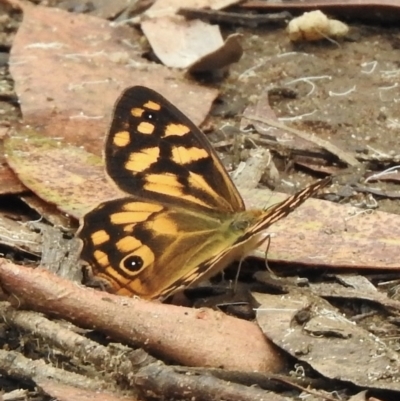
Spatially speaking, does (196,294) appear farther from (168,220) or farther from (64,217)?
(64,217)

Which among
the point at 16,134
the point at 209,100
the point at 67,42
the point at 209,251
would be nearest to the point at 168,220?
the point at 209,251

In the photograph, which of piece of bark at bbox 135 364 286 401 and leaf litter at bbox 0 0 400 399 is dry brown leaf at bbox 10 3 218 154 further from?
piece of bark at bbox 135 364 286 401

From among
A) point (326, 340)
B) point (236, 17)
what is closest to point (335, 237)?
point (326, 340)

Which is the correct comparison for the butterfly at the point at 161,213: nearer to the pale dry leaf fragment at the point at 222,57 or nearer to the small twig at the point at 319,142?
the small twig at the point at 319,142

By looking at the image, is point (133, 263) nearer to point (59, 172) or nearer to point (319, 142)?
point (59, 172)

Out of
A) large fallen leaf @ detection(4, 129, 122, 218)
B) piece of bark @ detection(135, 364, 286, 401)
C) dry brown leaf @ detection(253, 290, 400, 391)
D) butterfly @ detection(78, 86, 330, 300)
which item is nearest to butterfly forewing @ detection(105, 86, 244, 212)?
butterfly @ detection(78, 86, 330, 300)
